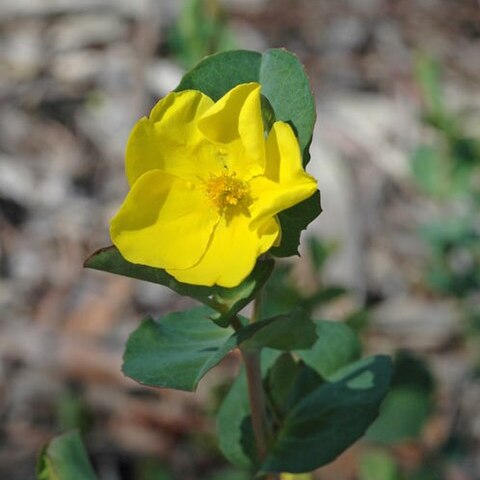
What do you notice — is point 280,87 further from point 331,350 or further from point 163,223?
point 331,350

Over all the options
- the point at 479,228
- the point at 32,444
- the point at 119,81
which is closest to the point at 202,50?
the point at 479,228

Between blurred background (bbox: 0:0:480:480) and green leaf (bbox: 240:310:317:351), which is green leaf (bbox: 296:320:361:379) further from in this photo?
blurred background (bbox: 0:0:480:480)

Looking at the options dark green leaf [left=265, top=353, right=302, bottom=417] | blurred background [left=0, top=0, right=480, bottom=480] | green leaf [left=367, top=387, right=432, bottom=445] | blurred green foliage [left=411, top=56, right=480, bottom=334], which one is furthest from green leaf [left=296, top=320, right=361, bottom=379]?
blurred green foliage [left=411, top=56, right=480, bottom=334]

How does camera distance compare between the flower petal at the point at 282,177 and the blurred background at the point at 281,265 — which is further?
the blurred background at the point at 281,265

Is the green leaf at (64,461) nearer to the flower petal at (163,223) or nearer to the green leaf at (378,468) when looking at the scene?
the flower petal at (163,223)

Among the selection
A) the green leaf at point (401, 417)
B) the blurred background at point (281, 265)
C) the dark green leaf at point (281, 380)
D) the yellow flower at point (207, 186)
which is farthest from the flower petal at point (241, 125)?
the green leaf at point (401, 417)

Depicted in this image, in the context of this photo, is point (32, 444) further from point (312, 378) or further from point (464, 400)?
point (312, 378)
